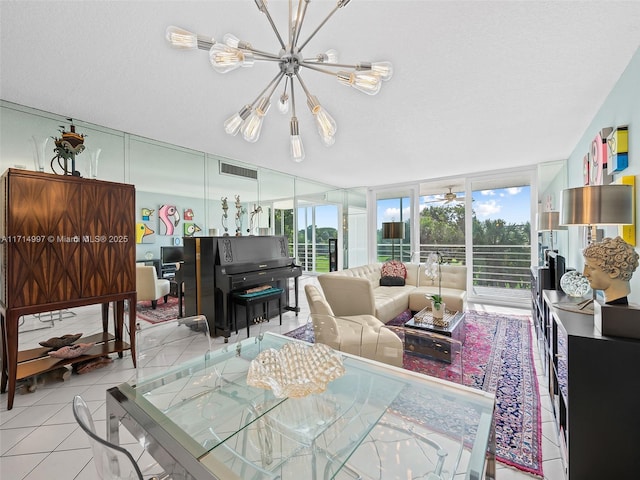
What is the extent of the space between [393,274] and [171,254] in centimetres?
386

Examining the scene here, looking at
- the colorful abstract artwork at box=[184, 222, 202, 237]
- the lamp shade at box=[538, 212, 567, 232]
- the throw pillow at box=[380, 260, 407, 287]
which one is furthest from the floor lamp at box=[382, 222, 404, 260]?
the colorful abstract artwork at box=[184, 222, 202, 237]

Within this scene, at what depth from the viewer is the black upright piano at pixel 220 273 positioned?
3492mm

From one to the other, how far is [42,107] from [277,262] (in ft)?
10.4

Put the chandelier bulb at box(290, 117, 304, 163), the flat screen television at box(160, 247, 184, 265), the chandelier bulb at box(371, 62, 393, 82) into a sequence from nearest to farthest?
the chandelier bulb at box(371, 62, 393, 82)
the chandelier bulb at box(290, 117, 304, 163)
the flat screen television at box(160, 247, 184, 265)

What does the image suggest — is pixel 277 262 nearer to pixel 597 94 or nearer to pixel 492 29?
pixel 492 29

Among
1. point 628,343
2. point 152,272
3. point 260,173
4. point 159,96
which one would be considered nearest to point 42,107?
point 159,96

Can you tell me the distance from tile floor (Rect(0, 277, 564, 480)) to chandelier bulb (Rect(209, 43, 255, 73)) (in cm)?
212

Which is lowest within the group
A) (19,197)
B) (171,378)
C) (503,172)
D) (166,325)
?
(171,378)

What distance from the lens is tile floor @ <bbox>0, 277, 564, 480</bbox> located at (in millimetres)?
1515

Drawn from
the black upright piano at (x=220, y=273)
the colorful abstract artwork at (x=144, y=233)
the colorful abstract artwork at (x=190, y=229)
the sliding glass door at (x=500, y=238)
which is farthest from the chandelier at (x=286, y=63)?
the sliding glass door at (x=500, y=238)

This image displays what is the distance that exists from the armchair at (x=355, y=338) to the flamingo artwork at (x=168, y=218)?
2.84 meters

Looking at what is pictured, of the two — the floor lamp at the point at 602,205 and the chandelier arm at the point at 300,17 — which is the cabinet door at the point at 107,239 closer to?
the chandelier arm at the point at 300,17

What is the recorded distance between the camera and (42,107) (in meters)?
2.90

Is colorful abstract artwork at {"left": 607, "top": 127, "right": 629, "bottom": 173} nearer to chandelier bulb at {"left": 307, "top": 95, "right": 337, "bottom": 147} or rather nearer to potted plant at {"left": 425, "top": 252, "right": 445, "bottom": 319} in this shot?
potted plant at {"left": 425, "top": 252, "right": 445, "bottom": 319}
